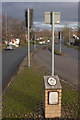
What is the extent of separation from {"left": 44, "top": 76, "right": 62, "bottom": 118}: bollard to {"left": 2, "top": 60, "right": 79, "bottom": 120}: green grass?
270 millimetres

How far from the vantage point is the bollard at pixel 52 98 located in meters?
5.03

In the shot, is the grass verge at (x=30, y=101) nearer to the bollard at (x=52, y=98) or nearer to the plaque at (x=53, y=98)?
the bollard at (x=52, y=98)

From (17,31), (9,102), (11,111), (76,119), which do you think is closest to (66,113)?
(76,119)

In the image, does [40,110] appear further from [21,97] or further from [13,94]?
[13,94]

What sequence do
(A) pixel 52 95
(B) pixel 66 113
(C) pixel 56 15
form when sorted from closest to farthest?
(A) pixel 52 95
(B) pixel 66 113
(C) pixel 56 15

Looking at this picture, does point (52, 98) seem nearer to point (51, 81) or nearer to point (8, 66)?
point (51, 81)

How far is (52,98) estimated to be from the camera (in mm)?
5051

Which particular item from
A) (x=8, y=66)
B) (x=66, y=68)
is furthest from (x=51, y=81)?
(x=8, y=66)

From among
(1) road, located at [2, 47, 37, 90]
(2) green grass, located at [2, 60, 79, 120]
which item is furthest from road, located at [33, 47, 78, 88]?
(1) road, located at [2, 47, 37, 90]

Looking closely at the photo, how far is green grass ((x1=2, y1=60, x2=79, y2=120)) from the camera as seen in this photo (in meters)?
5.43

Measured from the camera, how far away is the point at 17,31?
71000 mm

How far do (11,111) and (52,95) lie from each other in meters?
1.37

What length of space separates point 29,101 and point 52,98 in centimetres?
160

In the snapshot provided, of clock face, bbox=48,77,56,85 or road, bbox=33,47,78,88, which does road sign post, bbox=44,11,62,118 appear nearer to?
clock face, bbox=48,77,56,85
